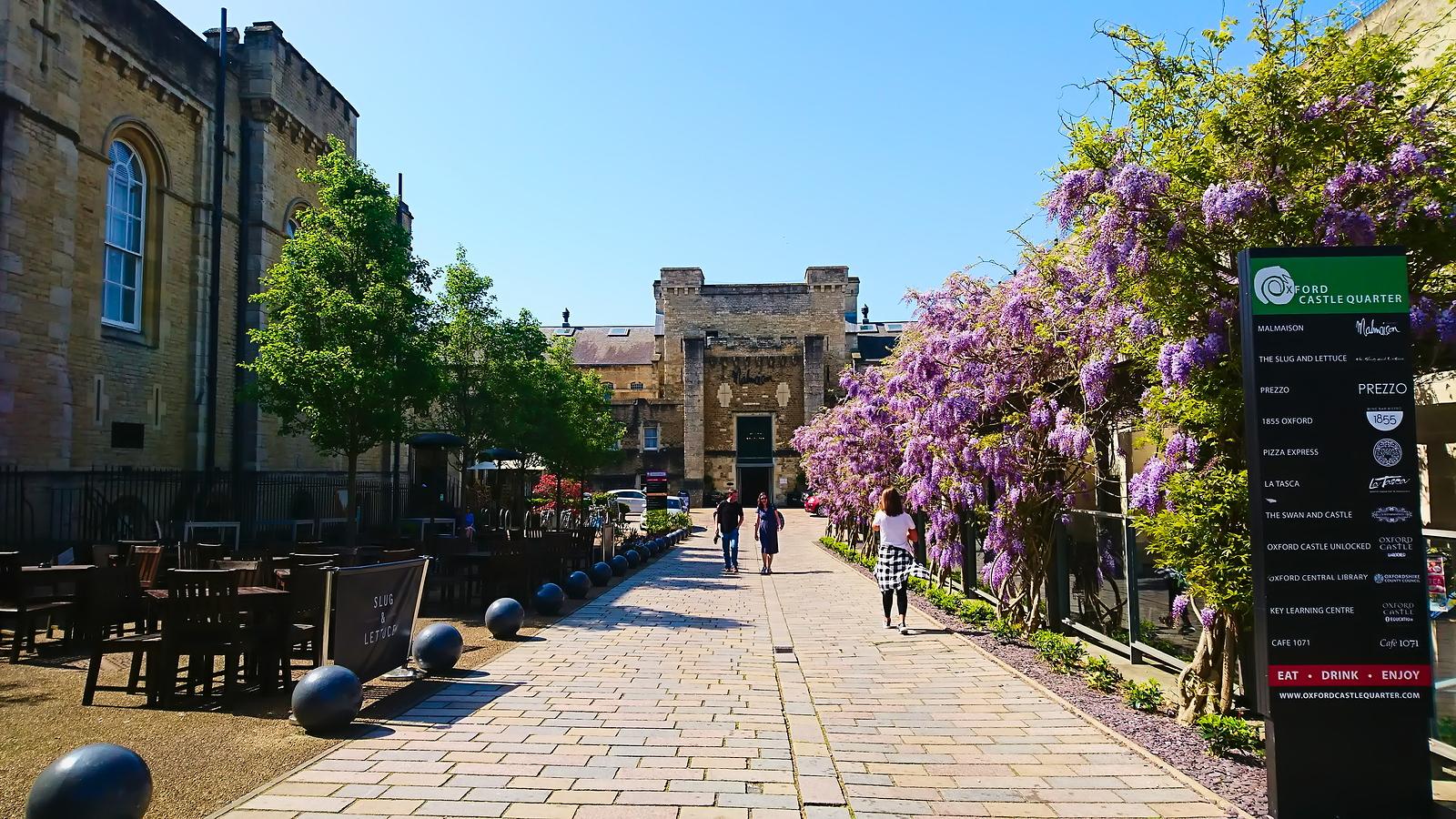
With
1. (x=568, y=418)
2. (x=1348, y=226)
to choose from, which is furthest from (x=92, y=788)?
(x=568, y=418)

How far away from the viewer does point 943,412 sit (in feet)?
33.3

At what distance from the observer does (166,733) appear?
582 centimetres

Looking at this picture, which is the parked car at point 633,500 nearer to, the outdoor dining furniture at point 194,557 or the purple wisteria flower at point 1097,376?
the outdoor dining furniture at point 194,557

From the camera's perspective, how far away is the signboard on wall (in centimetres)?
674

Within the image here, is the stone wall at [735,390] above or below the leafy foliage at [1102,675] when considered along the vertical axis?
above

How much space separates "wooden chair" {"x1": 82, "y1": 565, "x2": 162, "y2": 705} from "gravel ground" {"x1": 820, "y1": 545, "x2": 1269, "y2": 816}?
6.74 metres

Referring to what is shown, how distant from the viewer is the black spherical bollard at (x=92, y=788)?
Answer: 12.5ft

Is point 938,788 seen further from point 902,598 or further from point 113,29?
point 113,29

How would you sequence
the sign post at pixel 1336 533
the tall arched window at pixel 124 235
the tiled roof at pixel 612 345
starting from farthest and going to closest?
the tiled roof at pixel 612 345, the tall arched window at pixel 124 235, the sign post at pixel 1336 533

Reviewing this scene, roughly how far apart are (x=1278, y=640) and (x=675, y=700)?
414cm

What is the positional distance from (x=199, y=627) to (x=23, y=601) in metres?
2.80

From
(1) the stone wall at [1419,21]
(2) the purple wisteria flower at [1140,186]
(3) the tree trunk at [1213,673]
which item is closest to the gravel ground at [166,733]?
(3) the tree trunk at [1213,673]

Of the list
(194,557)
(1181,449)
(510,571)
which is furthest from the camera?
(510,571)

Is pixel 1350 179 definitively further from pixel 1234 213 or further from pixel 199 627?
pixel 199 627
